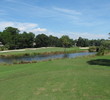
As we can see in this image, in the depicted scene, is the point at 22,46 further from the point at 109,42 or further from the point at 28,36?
the point at 109,42

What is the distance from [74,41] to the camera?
389 ft

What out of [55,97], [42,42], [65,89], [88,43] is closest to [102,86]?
[65,89]

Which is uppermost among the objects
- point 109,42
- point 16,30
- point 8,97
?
point 16,30

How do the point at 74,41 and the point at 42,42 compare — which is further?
the point at 74,41

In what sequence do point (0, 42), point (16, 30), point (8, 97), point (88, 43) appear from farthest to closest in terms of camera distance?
point (88, 43) → point (16, 30) → point (0, 42) → point (8, 97)

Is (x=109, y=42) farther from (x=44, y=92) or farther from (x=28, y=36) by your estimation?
(x=28, y=36)

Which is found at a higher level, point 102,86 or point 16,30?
point 16,30

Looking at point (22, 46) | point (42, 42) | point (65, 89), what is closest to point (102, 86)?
point (65, 89)

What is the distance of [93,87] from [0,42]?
80459mm

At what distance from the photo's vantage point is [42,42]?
309ft

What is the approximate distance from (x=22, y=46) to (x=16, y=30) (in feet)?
42.0

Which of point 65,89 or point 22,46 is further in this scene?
point 22,46

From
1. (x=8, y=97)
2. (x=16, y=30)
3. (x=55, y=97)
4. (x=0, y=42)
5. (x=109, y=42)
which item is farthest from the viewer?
(x=16, y=30)

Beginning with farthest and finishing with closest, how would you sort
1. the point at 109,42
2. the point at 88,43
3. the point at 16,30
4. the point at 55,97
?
the point at 88,43 → the point at 16,30 → the point at 109,42 → the point at 55,97
